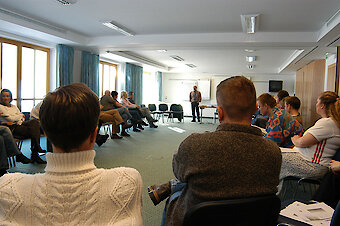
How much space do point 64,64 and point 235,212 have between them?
24.1 feet

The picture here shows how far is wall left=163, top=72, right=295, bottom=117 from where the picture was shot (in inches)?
571

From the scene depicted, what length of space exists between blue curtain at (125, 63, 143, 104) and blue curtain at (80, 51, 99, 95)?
246 cm

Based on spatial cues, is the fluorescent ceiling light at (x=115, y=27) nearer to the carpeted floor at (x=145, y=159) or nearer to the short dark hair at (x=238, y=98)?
the carpeted floor at (x=145, y=159)

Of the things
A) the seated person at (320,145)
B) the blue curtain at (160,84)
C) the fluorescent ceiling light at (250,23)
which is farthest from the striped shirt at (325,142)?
the blue curtain at (160,84)

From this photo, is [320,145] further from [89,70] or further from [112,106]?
[89,70]

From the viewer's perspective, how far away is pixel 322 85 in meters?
9.00

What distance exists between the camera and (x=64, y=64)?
7.36 metres

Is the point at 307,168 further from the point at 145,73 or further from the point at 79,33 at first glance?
the point at 145,73

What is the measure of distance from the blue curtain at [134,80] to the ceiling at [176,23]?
10.9 ft

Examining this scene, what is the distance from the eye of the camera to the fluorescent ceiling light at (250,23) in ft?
16.9

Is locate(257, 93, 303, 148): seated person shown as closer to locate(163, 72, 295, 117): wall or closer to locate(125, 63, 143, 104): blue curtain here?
locate(125, 63, 143, 104): blue curtain

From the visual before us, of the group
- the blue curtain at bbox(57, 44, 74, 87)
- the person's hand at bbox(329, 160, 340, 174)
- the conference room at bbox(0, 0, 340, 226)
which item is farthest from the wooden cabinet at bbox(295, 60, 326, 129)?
the blue curtain at bbox(57, 44, 74, 87)

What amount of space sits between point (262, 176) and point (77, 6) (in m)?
4.83

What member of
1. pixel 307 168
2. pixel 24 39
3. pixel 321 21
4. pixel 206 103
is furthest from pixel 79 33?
pixel 206 103
